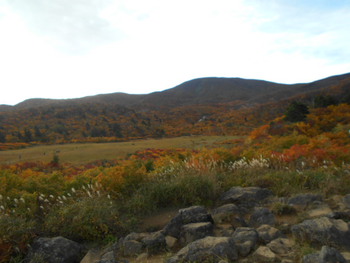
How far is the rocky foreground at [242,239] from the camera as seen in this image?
9.29 ft

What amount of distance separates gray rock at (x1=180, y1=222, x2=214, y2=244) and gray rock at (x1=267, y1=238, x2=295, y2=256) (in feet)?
2.76

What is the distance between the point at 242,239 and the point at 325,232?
961 mm

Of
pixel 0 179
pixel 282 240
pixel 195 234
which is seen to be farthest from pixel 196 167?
pixel 0 179

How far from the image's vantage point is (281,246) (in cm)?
296

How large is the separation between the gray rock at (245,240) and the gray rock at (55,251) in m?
2.19

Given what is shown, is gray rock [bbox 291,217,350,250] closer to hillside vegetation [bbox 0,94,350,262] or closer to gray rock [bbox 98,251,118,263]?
hillside vegetation [bbox 0,94,350,262]

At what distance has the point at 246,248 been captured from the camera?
295 centimetres

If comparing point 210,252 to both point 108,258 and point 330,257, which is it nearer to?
point 330,257

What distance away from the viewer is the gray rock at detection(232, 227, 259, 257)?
116 inches

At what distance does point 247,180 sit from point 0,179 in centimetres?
537

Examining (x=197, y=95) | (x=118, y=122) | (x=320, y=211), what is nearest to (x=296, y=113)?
(x=320, y=211)

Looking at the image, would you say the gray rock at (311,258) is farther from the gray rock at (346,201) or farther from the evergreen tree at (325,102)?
the evergreen tree at (325,102)

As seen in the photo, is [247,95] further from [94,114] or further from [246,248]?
[246,248]

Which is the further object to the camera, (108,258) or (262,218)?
(262,218)
